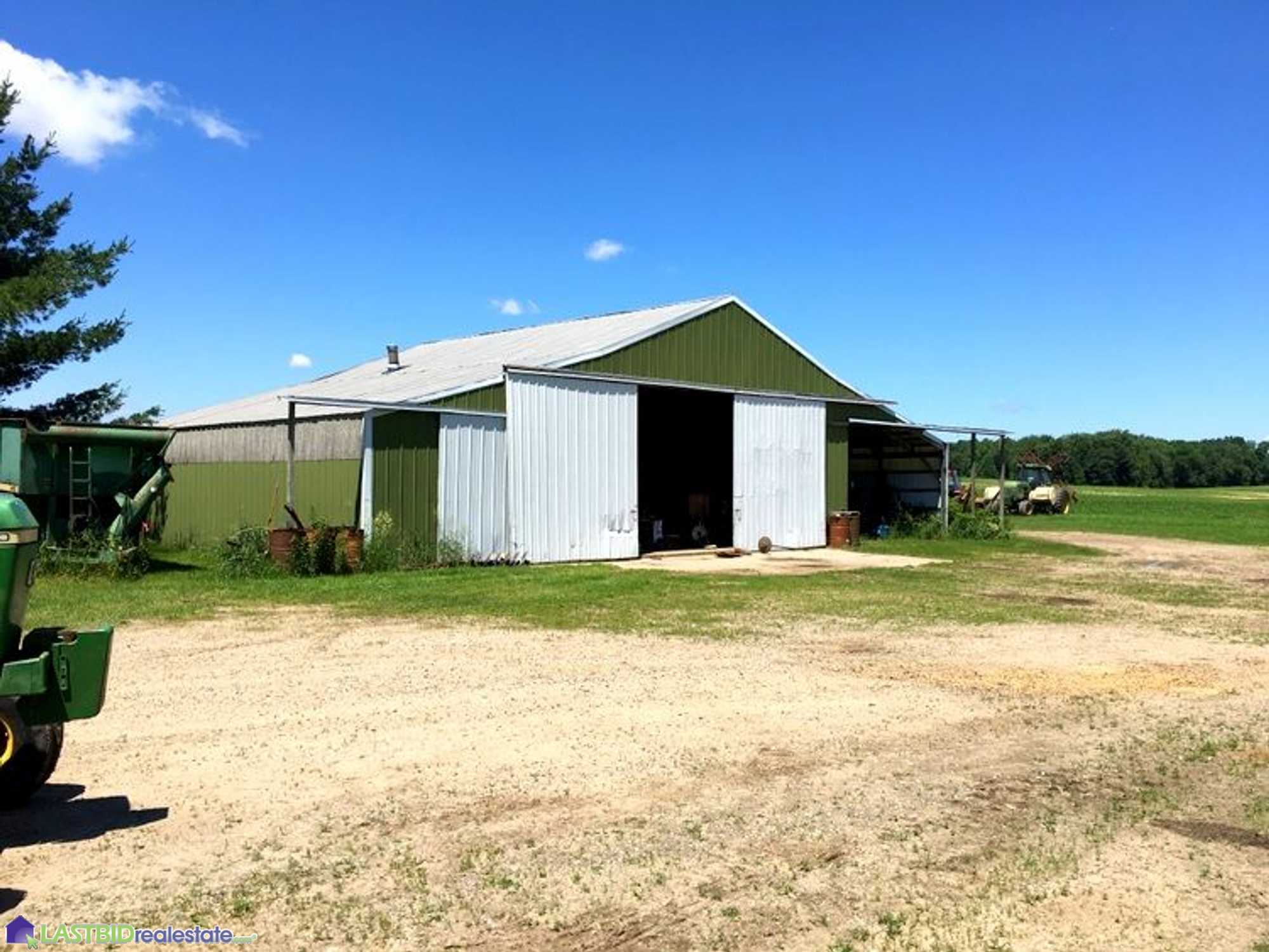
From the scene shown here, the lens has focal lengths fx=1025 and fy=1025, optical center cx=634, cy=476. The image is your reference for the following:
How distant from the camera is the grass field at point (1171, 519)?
32.5m

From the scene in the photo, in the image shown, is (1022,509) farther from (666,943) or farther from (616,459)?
(666,943)

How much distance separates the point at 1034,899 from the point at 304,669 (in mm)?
6582

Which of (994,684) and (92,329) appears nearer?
(994,684)

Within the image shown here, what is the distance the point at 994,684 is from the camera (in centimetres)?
856

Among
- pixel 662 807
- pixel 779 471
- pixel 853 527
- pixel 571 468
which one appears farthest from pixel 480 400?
pixel 662 807

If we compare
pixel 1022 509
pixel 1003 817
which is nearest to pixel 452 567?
pixel 1003 817

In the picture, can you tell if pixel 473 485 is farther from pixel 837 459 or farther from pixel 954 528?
pixel 954 528

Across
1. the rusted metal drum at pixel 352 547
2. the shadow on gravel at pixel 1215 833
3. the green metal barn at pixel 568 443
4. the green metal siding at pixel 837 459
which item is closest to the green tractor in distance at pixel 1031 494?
the green metal barn at pixel 568 443

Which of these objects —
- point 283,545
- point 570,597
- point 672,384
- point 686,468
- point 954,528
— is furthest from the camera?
point 686,468

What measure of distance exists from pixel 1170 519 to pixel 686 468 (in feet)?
81.0

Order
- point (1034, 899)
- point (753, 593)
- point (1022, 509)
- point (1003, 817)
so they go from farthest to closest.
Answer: point (1022, 509)
point (753, 593)
point (1003, 817)
point (1034, 899)

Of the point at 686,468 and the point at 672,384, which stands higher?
the point at 672,384

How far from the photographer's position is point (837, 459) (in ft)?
88.6

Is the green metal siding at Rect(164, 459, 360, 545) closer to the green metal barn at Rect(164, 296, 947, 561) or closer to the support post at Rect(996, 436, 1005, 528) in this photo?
the green metal barn at Rect(164, 296, 947, 561)
